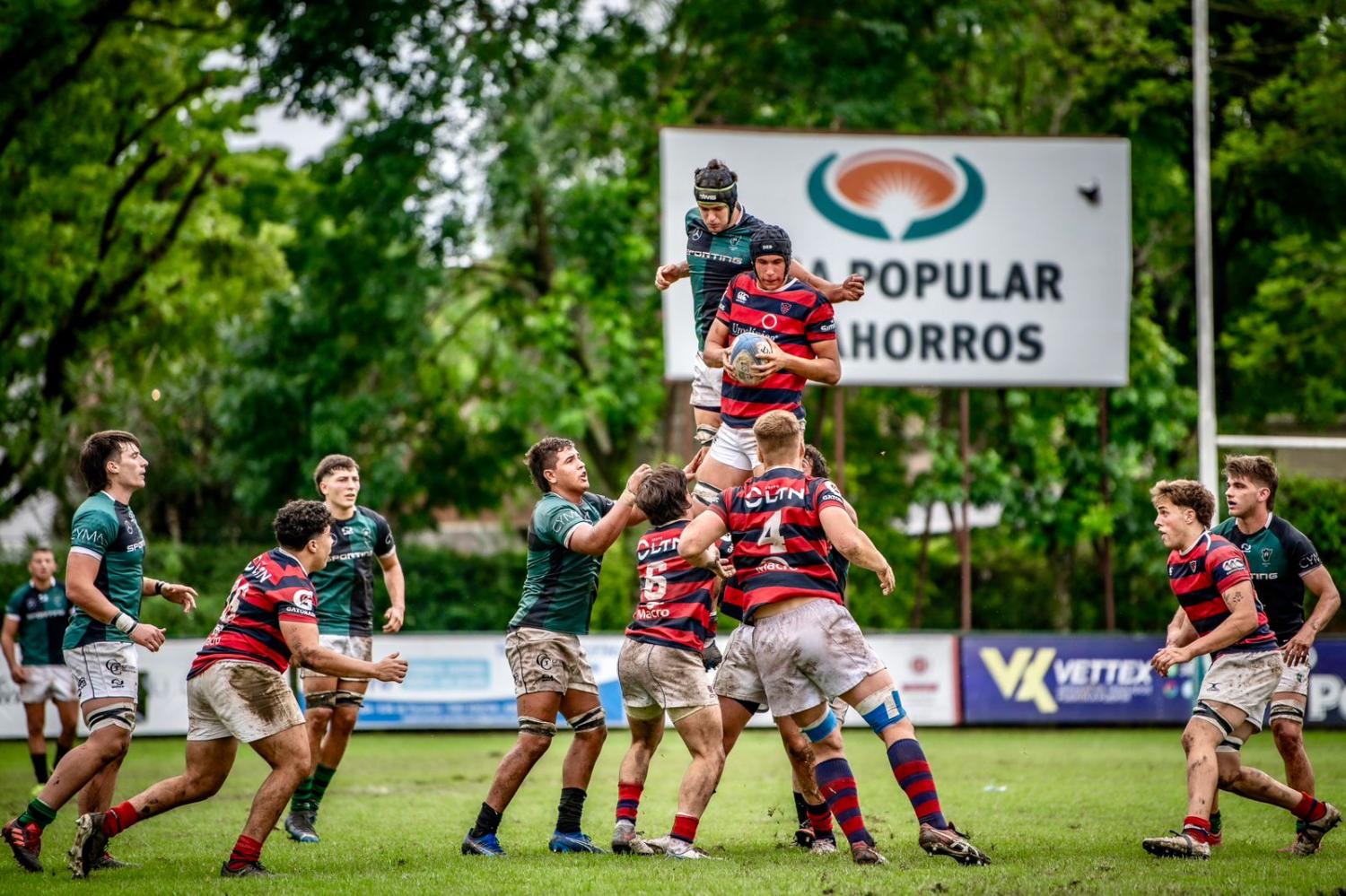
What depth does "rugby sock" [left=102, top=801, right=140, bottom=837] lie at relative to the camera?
8.00 metres

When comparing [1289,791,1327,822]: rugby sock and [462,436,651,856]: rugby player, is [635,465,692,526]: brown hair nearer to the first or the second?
[462,436,651,856]: rugby player

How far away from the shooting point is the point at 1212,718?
855 cm

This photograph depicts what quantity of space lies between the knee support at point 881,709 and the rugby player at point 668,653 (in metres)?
1.01

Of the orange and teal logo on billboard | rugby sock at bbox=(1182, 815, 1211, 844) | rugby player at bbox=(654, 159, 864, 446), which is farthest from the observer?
the orange and teal logo on billboard

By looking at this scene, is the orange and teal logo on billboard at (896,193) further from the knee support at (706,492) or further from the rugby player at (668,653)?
the rugby player at (668,653)

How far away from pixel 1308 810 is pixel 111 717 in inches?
269

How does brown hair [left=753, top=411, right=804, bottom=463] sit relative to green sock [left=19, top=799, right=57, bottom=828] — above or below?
above

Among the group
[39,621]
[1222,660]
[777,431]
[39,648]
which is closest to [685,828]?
[777,431]

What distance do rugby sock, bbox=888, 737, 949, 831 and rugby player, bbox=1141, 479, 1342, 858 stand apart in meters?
1.41

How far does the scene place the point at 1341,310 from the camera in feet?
80.7

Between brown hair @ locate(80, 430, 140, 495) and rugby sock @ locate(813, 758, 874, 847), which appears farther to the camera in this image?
brown hair @ locate(80, 430, 140, 495)

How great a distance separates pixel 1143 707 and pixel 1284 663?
37.8 ft

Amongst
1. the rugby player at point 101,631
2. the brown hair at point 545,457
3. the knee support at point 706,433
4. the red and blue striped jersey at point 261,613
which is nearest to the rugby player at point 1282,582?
the knee support at point 706,433

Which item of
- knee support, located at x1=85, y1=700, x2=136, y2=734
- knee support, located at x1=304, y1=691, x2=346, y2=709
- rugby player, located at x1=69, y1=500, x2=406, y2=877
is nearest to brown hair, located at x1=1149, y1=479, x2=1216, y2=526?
rugby player, located at x1=69, y1=500, x2=406, y2=877
